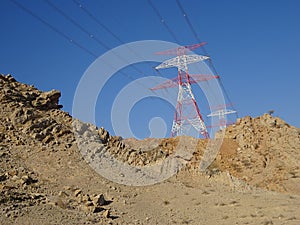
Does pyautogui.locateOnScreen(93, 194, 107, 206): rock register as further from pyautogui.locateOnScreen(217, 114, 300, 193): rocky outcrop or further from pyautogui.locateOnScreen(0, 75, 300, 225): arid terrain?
pyautogui.locateOnScreen(217, 114, 300, 193): rocky outcrop

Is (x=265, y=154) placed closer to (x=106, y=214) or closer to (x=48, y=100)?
(x=48, y=100)

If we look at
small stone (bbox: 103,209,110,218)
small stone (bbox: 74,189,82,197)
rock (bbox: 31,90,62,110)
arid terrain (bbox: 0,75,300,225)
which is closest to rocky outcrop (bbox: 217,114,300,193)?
arid terrain (bbox: 0,75,300,225)

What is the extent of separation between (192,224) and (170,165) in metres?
8.62

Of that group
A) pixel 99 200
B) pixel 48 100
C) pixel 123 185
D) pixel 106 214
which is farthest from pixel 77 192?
pixel 48 100

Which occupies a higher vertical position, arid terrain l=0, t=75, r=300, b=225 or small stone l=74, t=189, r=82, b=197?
arid terrain l=0, t=75, r=300, b=225

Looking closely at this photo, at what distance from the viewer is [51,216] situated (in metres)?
13.7

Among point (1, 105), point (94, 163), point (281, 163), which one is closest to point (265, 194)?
→ point (281, 163)

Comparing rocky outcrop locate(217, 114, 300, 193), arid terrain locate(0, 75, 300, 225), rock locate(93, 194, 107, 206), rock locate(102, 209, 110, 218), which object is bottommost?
rock locate(102, 209, 110, 218)

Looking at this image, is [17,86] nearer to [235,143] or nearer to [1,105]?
[1,105]

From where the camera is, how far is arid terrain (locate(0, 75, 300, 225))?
1541 centimetres

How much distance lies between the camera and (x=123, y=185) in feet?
65.4

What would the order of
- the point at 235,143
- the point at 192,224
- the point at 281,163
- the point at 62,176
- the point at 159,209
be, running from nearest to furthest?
the point at 192,224
the point at 159,209
the point at 62,176
the point at 281,163
the point at 235,143

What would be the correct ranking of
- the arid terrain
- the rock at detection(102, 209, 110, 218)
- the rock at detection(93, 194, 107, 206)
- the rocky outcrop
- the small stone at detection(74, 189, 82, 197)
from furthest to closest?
the rocky outcrop < the small stone at detection(74, 189, 82, 197) < the rock at detection(93, 194, 107, 206) < the arid terrain < the rock at detection(102, 209, 110, 218)

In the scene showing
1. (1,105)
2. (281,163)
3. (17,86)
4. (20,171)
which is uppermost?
(281,163)
